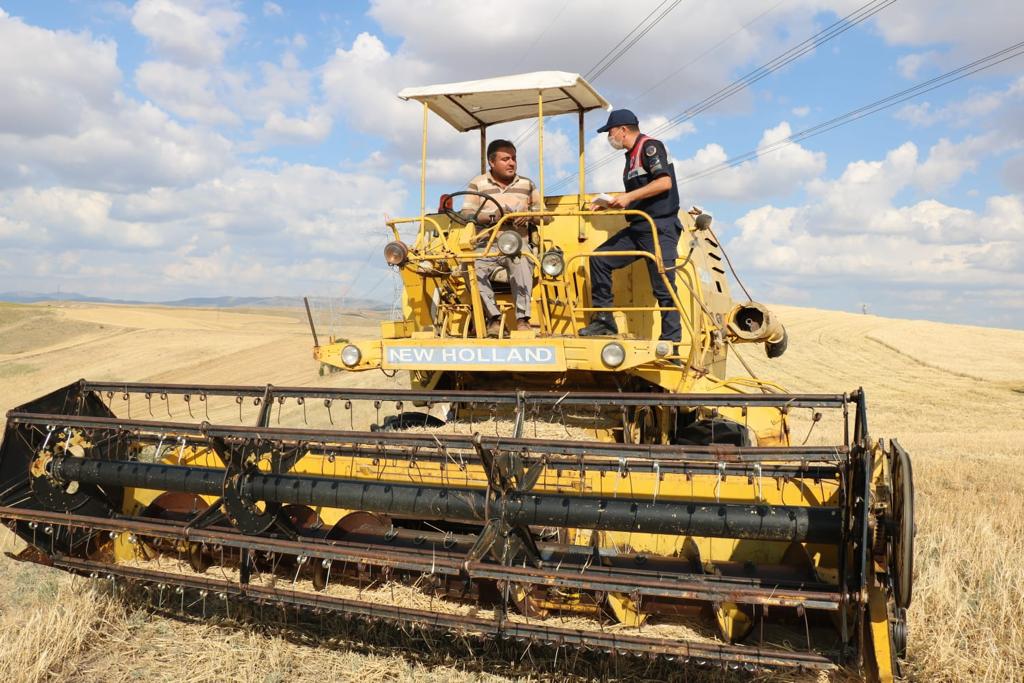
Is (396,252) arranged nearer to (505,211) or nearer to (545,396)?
(505,211)

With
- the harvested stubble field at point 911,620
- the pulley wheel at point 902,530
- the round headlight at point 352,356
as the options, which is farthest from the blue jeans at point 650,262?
the pulley wheel at point 902,530

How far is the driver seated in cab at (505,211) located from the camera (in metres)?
5.59

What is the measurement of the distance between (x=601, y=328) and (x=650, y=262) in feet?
2.15

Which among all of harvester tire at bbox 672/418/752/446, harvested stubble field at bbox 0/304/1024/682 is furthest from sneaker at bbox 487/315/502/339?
harvested stubble field at bbox 0/304/1024/682

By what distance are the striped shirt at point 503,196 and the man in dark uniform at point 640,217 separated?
29.2 inches

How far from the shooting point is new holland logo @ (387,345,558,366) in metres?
5.16

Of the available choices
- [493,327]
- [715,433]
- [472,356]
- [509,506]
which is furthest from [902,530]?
[493,327]

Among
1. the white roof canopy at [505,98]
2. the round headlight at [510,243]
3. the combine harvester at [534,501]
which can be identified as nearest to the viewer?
the combine harvester at [534,501]

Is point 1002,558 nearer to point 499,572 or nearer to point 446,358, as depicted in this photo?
point 499,572

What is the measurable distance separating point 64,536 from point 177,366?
82.2 ft

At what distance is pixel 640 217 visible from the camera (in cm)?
581

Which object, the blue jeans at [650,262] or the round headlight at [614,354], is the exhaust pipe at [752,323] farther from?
the round headlight at [614,354]

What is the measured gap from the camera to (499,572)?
3373 mm

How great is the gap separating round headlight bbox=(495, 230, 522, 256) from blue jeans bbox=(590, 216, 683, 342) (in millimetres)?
908
